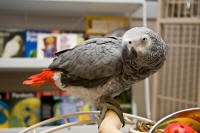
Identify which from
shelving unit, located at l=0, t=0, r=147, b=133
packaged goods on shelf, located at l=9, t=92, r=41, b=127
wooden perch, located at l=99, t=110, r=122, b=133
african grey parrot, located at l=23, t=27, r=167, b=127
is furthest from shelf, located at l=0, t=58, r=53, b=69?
wooden perch, located at l=99, t=110, r=122, b=133

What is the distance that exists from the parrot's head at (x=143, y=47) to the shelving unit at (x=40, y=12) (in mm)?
674

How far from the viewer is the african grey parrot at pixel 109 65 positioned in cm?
50

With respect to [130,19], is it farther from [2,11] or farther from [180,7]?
[2,11]

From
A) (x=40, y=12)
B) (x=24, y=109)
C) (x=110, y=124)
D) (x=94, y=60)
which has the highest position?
(x=40, y=12)

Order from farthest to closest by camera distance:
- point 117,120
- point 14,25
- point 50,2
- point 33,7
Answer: point 14,25
point 33,7
point 50,2
point 117,120

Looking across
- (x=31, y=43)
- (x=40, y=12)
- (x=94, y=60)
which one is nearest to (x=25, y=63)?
(x=31, y=43)

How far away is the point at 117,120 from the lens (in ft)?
1.64

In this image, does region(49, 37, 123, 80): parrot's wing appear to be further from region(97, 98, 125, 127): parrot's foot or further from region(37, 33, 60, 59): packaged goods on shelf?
region(37, 33, 60, 59): packaged goods on shelf

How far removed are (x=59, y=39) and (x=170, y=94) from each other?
0.61m

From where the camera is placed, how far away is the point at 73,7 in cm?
124

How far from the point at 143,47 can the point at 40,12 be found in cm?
98

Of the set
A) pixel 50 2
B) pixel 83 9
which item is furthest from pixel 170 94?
pixel 50 2

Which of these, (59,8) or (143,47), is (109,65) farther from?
(59,8)

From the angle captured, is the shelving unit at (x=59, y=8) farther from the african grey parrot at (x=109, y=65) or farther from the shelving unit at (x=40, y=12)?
the african grey parrot at (x=109, y=65)
